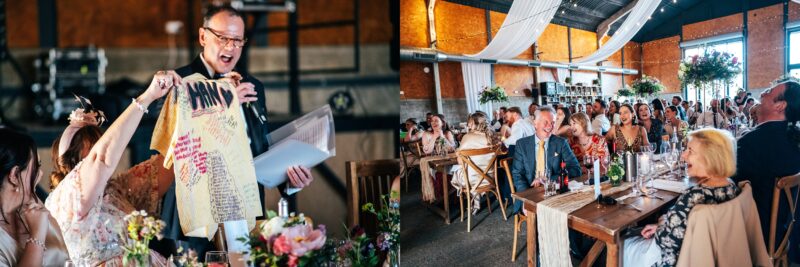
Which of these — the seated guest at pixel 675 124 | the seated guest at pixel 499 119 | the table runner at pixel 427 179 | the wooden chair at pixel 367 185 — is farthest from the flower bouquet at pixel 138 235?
the seated guest at pixel 675 124

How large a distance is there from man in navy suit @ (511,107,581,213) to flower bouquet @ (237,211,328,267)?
4.22 feet

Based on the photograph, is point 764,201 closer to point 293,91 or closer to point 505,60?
point 505,60

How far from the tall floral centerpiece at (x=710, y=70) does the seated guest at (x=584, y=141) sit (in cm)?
43

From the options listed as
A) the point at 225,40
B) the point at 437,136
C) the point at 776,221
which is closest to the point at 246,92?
the point at 225,40

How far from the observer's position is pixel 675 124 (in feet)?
5.64

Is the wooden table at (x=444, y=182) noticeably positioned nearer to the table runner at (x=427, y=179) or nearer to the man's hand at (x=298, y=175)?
the table runner at (x=427, y=179)

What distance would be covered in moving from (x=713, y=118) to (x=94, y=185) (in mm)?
2537

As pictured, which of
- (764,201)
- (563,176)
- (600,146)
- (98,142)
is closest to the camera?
(98,142)

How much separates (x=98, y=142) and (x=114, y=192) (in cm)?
20

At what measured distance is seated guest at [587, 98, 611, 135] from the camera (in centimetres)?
174

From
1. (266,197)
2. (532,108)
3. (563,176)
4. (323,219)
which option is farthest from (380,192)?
(563,176)

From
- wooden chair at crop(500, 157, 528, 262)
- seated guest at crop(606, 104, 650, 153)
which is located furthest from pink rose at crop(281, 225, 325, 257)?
seated guest at crop(606, 104, 650, 153)

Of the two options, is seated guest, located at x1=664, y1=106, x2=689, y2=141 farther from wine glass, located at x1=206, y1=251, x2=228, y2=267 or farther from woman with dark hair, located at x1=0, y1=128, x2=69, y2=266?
woman with dark hair, located at x1=0, y1=128, x2=69, y2=266

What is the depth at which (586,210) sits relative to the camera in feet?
6.75
